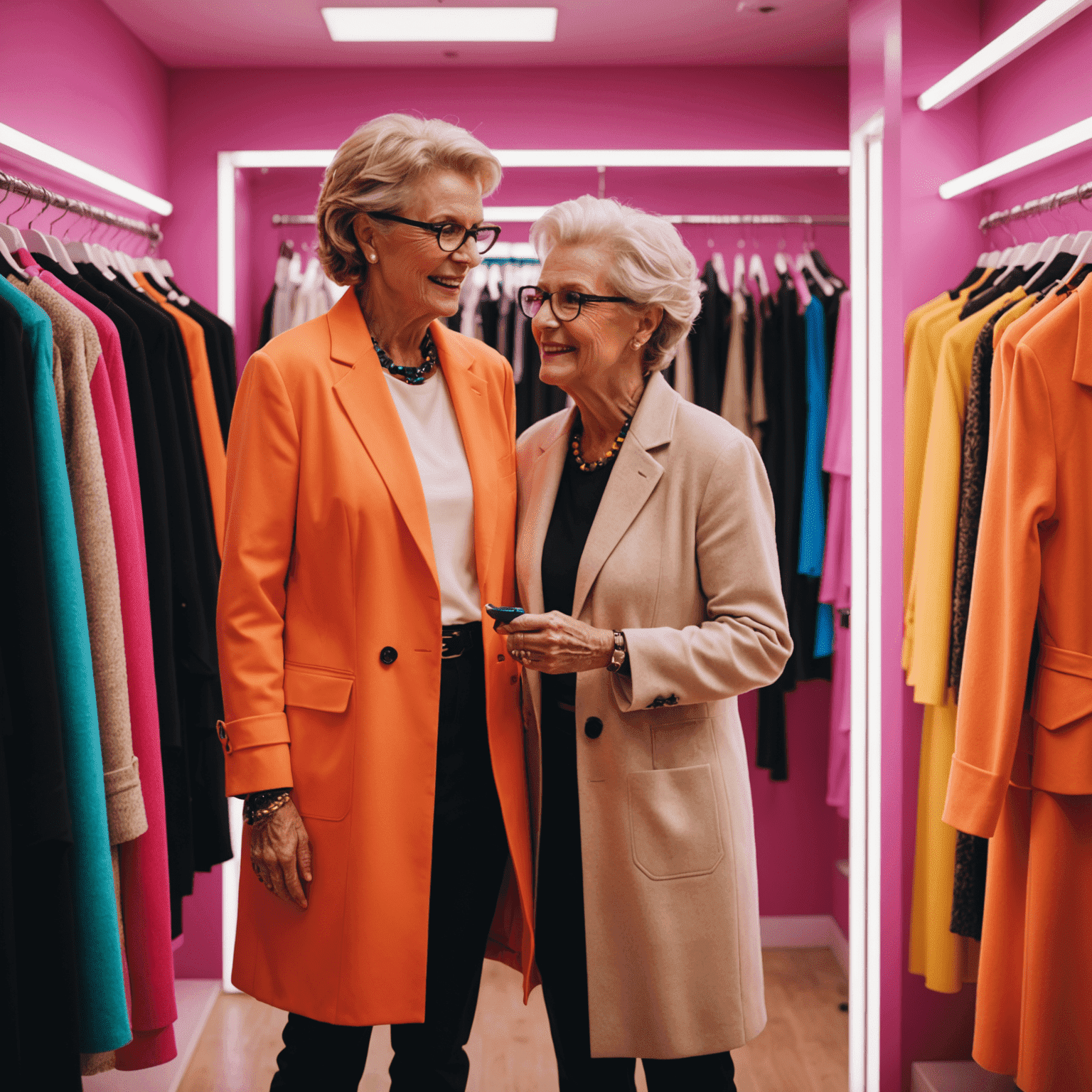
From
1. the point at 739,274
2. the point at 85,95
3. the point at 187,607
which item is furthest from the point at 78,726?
the point at 739,274

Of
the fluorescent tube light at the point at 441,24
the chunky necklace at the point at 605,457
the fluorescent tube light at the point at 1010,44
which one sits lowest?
the chunky necklace at the point at 605,457

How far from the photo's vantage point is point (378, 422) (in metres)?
1.52

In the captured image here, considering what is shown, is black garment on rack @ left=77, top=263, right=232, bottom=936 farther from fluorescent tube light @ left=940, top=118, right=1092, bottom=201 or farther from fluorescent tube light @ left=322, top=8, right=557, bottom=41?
fluorescent tube light @ left=940, top=118, right=1092, bottom=201

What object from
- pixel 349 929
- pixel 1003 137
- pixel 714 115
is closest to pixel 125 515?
pixel 349 929

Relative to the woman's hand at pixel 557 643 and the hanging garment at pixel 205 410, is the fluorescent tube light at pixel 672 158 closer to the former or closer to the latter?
the hanging garment at pixel 205 410

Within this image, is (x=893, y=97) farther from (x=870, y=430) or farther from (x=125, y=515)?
(x=125, y=515)

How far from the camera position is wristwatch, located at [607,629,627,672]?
148 centimetres

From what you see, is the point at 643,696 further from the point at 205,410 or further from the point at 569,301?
the point at 205,410

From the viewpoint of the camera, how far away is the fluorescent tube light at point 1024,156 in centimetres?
175

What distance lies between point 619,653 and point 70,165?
1.53 m

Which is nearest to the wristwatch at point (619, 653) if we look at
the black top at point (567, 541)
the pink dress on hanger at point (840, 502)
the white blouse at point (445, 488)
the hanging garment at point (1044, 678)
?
the black top at point (567, 541)

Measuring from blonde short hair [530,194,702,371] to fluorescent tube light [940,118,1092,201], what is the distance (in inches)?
28.8

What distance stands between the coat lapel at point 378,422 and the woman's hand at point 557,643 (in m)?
0.15

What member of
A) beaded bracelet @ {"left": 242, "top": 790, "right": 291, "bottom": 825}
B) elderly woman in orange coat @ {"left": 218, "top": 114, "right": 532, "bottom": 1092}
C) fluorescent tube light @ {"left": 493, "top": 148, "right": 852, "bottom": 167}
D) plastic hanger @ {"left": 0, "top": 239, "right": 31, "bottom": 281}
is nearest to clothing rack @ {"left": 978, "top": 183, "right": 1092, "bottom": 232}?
fluorescent tube light @ {"left": 493, "top": 148, "right": 852, "bottom": 167}
